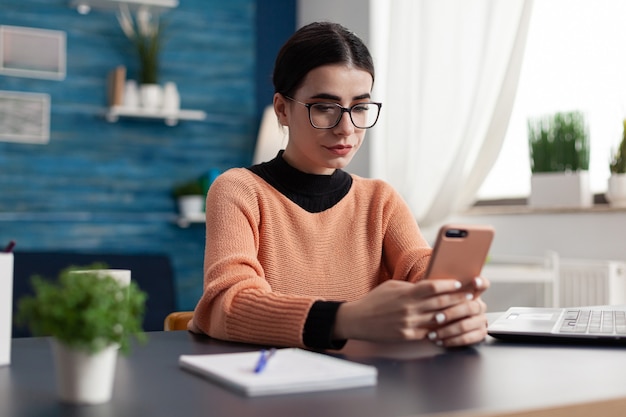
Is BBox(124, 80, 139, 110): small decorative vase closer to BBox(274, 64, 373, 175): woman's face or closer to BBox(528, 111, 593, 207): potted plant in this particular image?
BBox(528, 111, 593, 207): potted plant

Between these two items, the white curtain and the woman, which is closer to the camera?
the woman

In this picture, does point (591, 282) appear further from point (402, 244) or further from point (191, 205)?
point (191, 205)

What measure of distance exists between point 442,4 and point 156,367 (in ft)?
10.2

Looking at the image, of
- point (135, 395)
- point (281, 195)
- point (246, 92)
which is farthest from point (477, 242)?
point (246, 92)

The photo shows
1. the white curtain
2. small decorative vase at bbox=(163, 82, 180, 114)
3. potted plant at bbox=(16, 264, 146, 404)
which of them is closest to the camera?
potted plant at bbox=(16, 264, 146, 404)

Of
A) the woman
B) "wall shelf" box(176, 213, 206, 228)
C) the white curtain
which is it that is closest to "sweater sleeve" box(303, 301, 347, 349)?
the woman

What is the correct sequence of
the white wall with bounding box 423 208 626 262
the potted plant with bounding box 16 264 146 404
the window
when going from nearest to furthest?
the potted plant with bounding box 16 264 146 404
the white wall with bounding box 423 208 626 262
the window

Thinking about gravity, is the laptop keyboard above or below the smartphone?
below

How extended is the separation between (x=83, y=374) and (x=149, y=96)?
12.0 feet

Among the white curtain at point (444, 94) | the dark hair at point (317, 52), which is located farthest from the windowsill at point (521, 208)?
the dark hair at point (317, 52)

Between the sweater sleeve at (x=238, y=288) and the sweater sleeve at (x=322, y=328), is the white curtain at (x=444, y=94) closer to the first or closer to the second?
the sweater sleeve at (x=238, y=288)

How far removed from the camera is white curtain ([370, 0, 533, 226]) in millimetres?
3451

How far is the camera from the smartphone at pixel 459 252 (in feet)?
3.49

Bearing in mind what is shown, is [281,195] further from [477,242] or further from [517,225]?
[517,225]
